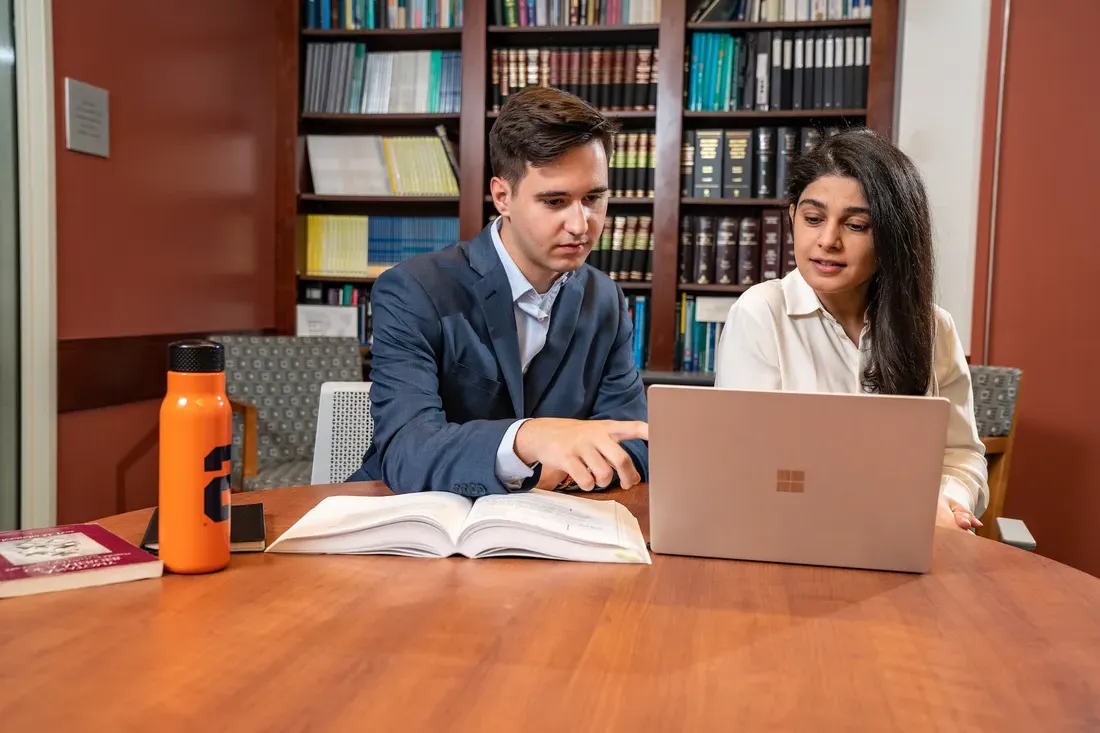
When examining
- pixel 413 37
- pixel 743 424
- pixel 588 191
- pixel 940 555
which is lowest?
pixel 940 555

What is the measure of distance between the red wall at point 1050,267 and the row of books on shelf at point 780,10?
527mm

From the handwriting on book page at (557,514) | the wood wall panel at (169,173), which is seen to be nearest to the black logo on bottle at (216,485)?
the handwriting on book page at (557,514)

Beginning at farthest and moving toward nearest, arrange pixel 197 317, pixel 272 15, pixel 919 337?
pixel 272 15 < pixel 197 317 < pixel 919 337

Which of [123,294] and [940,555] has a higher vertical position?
[123,294]

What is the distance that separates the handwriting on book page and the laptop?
0.08 metres

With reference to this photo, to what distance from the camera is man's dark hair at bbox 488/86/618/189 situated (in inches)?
64.9

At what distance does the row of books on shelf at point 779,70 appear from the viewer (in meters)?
3.39

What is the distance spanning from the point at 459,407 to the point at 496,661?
0.96 metres

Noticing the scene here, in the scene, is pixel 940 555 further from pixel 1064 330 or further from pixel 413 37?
pixel 413 37

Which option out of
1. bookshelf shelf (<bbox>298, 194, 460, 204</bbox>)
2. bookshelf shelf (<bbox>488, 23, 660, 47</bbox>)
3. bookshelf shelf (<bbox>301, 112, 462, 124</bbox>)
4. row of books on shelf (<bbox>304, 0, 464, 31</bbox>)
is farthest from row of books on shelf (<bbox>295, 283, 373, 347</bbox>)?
bookshelf shelf (<bbox>488, 23, 660, 47</bbox>)

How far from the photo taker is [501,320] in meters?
1.66

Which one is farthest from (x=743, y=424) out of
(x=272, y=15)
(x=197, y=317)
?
(x=272, y=15)

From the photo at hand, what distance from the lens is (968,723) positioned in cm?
64

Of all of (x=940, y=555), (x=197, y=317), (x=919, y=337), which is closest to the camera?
(x=940, y=555)
